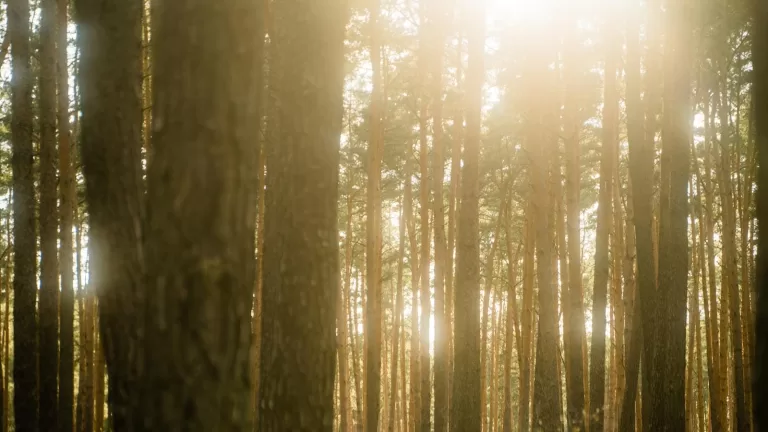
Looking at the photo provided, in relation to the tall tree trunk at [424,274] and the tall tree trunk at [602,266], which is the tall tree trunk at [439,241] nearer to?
the tall tree trunk at [424,274]

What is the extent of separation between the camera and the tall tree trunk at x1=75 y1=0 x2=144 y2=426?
3830mm

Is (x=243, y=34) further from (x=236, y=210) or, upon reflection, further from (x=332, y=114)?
(x=332, y=114)

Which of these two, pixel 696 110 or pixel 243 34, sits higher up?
pixel 696 110

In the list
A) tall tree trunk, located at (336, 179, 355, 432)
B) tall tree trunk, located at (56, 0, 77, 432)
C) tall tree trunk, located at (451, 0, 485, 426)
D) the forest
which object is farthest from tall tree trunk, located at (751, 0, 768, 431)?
tall tree trunk, located at (56, 0, 77, 432)

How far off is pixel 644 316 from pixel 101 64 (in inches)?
261

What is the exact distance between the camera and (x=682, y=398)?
300 inches

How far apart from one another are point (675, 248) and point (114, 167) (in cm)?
637

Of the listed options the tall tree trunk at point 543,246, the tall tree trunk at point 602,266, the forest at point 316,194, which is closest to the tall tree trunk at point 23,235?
the forest at point 316,194

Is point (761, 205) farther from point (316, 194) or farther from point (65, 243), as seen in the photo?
point (65, 243)

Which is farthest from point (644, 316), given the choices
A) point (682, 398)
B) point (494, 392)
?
point (494, 392)

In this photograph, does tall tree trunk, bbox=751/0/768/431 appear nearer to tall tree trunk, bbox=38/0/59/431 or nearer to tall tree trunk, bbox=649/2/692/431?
tall tree trunk, bbox=649/2/692/431

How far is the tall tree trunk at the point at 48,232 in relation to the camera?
8.90 meters

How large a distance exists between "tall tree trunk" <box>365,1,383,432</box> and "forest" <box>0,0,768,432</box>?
53mm

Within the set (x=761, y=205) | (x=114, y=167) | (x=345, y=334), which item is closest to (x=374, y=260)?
(x=345, y=334)
